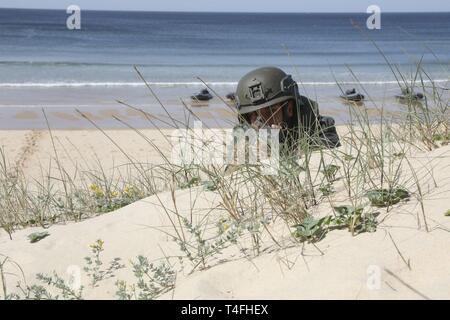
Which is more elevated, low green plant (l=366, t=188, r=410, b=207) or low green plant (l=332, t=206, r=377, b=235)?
low green plant (l=366, t=188, r=410, b=207)

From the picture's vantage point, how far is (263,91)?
462 cm

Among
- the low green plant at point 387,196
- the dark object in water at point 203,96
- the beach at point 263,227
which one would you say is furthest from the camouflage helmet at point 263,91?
the dark object in water at point 203,96

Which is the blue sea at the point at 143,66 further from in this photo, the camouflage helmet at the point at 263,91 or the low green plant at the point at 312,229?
the low green plant at the point at 312,229

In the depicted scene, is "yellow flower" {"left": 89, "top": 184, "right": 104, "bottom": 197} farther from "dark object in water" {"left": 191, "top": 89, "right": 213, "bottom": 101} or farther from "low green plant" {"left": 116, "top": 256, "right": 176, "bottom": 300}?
"dark object in water" {"left": 191, "top": 89, "right": 213, "bottom": 101}

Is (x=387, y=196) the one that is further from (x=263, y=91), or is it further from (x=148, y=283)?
(x=263, y=91)

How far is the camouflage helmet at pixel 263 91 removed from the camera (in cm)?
462

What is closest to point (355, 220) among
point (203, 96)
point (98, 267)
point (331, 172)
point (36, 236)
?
point (331, 172)

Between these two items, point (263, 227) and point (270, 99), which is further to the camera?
point (270, 99)

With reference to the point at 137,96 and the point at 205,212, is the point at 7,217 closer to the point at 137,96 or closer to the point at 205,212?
the point at 205,212

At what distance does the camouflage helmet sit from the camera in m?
4.62

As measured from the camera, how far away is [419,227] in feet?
8.97

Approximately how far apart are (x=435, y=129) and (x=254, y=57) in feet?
92.4

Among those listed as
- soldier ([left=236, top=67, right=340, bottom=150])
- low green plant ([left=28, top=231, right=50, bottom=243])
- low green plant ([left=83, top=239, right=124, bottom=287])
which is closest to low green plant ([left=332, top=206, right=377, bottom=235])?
low green plant ([left=83, top=239, right=124, bottom=287])

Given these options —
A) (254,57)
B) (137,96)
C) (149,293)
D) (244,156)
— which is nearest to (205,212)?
(244,156)
